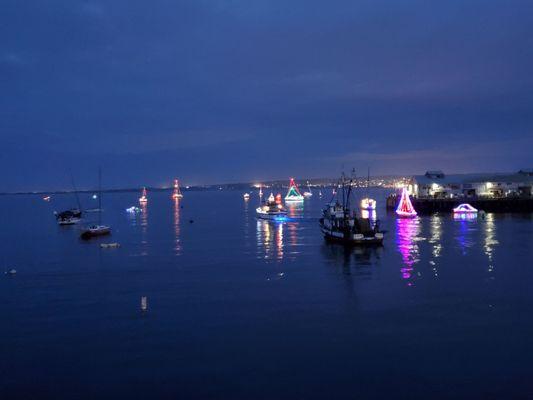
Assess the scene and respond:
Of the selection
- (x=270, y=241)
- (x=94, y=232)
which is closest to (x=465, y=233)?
(x=270, y=241)

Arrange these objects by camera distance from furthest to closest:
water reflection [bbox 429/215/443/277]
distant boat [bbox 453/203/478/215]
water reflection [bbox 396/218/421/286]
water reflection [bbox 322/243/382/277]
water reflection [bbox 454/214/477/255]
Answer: distant boat [bbox 453/203/478/215], water reflection [bbox 454/214/477/255], water reflection [bbox 429/215/443/277], water reflection [bbox 322/243/382/277], water reflection [bbox 396/218/421/286]

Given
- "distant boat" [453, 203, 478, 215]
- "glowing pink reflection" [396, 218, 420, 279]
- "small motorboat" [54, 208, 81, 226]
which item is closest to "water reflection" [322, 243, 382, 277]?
"glowing pink reflection" [396, 218, 420, 279]

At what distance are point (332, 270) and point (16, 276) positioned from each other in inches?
796

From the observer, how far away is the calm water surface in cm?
1612

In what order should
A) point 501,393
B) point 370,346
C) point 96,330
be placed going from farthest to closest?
point 96,330, point 370,346, point 501,393

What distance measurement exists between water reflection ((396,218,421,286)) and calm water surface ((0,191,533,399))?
0.38 meters

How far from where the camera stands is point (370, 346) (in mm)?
19281

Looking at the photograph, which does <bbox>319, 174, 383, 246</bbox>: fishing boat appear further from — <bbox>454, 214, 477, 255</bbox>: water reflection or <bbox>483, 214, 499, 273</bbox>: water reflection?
<bbox>483, 214, 499, 273</bbox>: water reflection

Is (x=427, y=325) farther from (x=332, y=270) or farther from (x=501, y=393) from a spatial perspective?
(x=332, y=270)

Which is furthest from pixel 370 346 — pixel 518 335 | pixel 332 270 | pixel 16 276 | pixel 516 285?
pixel 16 276

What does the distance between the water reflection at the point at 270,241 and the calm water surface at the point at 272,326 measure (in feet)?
4.15

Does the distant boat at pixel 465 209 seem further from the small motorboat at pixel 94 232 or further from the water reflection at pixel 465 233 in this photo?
the small motorboat at pixel 94 232

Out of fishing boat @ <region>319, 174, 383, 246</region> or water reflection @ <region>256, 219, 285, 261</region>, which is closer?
water reflection @ <region>256, 219, 285, 261</region>

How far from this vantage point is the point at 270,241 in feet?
180
